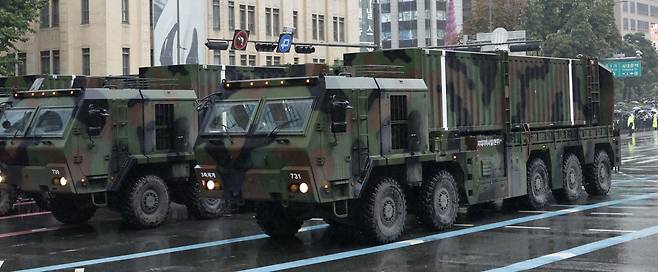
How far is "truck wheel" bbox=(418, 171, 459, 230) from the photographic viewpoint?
12.9 m

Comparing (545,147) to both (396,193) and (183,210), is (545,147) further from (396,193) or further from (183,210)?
(183,210)

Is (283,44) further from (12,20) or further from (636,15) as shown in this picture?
(636,15)

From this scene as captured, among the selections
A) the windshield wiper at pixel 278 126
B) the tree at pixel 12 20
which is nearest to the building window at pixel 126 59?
the tree at pixel 12 20

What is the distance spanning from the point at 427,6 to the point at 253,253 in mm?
101215

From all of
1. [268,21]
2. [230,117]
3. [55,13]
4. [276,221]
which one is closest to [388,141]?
[276,221]

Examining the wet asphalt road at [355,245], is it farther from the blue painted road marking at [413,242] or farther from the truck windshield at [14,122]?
the truck windshield at [14,122]

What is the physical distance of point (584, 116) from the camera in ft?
58.5

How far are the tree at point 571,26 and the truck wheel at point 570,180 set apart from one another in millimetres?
41061

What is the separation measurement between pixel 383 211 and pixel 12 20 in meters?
19.4

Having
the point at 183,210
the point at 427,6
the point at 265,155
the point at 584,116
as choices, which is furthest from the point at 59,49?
the point at 427,6

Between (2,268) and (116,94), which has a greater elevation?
(116,94)

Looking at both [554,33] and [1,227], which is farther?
[554,33]

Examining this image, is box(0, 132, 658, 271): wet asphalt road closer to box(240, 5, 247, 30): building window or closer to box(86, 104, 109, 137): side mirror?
box(86, 104, 109, 137): side mirror

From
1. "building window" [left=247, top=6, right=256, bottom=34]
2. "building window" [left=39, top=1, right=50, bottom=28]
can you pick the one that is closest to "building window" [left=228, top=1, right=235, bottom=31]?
"building window" [left=247, top=6, right=256, bottom=34]
